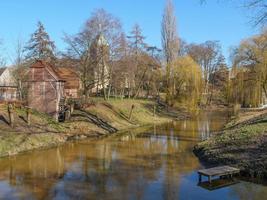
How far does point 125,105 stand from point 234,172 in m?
31.4

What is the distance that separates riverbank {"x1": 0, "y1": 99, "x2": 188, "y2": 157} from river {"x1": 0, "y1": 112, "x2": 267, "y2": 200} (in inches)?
59.6

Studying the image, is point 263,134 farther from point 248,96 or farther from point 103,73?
point 248,96

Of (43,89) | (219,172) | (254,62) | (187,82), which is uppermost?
(254,62)

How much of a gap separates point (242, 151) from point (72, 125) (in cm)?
1775

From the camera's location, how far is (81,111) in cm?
3822

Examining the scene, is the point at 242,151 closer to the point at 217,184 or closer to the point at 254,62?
the point at 217,184

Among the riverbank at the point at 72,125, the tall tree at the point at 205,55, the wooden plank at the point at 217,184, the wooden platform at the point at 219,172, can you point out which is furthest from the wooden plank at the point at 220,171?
the tall tree at the point at 205,55

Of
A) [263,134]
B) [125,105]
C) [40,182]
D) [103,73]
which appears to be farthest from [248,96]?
[40,182]

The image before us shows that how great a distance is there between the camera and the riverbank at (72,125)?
25.6 m

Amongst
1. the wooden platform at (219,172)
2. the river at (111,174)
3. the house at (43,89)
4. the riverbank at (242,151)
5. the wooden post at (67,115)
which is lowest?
the river at (111,174)

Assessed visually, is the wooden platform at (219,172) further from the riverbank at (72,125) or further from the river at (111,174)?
the riverbank at (72,125)

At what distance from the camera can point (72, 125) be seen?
3325 centimetres

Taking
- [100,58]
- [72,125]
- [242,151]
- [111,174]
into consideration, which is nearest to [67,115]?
[72,125]

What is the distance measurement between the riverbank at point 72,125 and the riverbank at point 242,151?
11.4m
